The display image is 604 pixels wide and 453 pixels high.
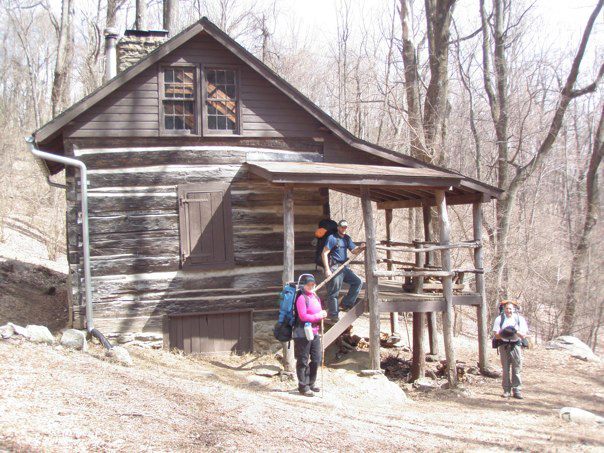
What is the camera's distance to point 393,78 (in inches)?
1115

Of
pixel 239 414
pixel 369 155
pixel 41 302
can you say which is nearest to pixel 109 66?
pixel 41 302

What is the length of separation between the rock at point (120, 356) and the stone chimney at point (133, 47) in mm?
6080

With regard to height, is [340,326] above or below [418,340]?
above

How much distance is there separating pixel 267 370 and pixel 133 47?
7.35 m

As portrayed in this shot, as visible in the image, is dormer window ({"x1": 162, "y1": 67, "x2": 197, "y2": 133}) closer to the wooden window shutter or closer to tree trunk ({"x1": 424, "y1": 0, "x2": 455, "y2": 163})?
the wooden window shutter

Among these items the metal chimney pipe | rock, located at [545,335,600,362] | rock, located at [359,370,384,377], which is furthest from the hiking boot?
the metal chimney pipe

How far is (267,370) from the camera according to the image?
1037 centimetres

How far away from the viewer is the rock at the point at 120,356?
9.80 m

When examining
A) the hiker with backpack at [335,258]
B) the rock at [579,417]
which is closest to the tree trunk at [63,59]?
the hiker with backpack at [335,258]

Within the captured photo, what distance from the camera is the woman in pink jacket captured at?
9.08 meters

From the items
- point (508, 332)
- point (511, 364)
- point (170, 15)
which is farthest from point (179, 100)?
point (170, 15)

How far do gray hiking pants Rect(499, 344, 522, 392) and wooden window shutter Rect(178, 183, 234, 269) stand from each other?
17.0ft

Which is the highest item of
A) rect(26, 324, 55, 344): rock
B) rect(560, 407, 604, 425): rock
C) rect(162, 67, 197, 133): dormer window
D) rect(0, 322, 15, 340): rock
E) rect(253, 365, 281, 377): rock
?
rect(162, 67, 197, 133): dormer window

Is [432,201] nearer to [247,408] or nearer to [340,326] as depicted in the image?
[340,326]
